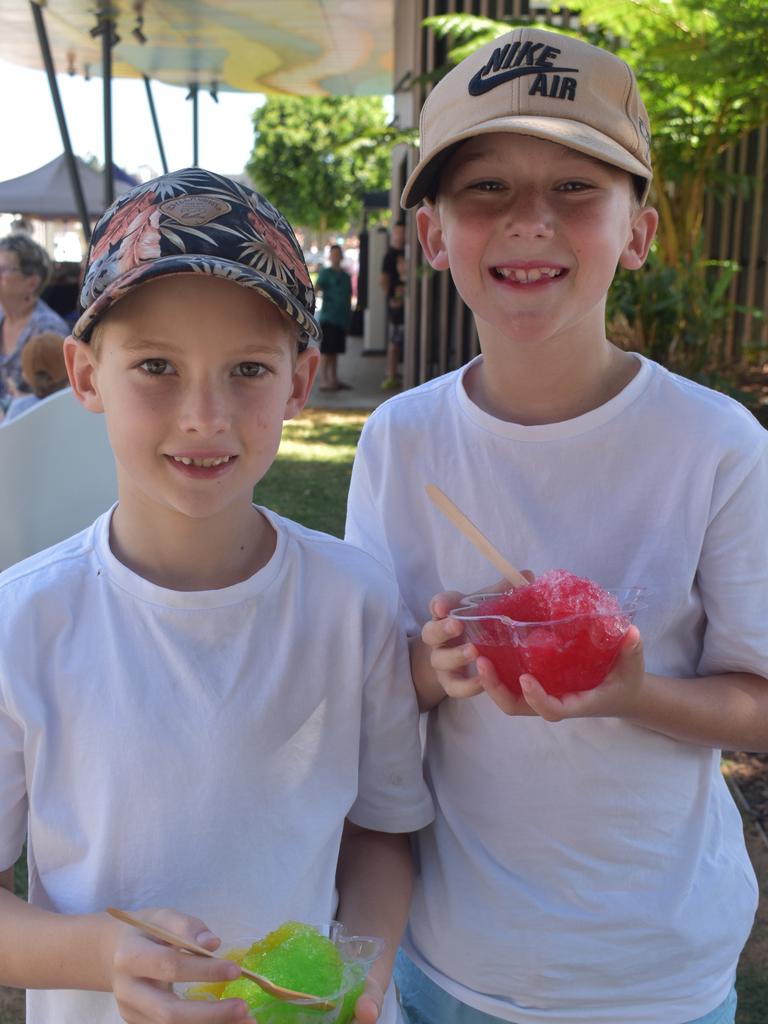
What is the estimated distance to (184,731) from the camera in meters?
1.52

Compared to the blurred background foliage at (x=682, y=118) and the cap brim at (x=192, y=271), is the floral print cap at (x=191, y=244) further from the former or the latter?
the blurred background foliage at (x=682, y=118)

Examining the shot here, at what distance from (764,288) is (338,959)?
12.3 meters

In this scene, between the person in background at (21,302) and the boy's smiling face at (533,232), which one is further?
the person in background at (21,302)

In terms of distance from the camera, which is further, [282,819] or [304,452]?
[304,452]

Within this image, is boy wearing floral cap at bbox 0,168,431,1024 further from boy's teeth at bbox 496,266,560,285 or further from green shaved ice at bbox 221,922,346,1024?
boy's teeth at bbox 496,266,560,285

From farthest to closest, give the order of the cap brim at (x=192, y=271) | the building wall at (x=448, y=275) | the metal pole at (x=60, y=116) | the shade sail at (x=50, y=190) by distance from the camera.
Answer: the shade sail at (x=50, y=190) < the metal pole at (x=60, y=116) < the building wall at (x=448, y=275) < the cap brim at (x=192, y=271)

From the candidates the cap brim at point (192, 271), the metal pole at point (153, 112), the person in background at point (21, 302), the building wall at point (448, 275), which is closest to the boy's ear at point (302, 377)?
the cap brim at point (192, 271)

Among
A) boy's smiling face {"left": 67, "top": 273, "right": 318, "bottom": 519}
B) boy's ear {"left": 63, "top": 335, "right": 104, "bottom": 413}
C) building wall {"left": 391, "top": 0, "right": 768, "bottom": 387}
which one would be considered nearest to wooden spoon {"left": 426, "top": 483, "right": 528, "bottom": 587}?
boy's smiling face {"left": 67, "top": 273, "right": 318, "bottom": 519}

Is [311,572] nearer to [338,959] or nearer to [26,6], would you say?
[338,959]

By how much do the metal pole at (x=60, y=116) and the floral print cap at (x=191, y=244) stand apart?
37.4 ft

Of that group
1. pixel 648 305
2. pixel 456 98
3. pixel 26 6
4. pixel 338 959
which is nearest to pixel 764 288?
pixel 648 305

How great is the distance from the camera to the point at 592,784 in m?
1.72

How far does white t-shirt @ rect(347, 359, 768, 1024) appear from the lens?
1692 millimetres

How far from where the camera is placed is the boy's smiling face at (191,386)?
151 cm
